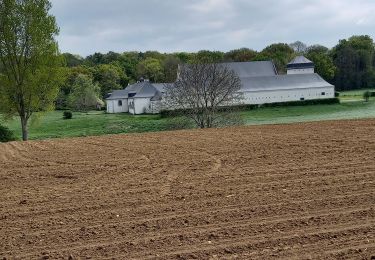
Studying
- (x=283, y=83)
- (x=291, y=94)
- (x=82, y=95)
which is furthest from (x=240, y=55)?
(x=82, y=95)

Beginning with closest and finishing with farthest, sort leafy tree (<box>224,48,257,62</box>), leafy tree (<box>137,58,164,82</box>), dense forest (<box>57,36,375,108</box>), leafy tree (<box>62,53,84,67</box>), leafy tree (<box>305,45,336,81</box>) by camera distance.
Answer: dense forest (<box>57,36,375,108</box>)
leafy tree (<box>305,45,336,81</box>)
leafy tree (<box>137,58,164,82</box>)
leafy tree (<box>224,48,257,62</box>)
leafy tree (<box>62,53,84,67</box>)

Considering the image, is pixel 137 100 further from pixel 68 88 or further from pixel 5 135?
pixel 5 135

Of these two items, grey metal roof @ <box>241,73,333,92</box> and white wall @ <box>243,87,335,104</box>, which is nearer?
white wall @ <box>243,87,335,104</box>

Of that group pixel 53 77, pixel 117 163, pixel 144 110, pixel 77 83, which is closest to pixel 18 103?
pixel 53 77

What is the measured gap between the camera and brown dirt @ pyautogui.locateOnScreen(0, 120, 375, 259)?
254 inches

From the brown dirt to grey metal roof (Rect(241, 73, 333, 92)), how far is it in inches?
2400

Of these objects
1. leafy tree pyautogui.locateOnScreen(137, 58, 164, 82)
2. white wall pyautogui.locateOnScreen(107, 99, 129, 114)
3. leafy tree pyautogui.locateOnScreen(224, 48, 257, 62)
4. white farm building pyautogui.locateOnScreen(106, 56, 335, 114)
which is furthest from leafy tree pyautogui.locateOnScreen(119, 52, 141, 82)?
white farm building pyautogui.locateOnScreen(106, 56, 335, 114)

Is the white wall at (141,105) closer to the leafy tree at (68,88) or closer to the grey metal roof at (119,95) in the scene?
the grey metal roof at (119,95)

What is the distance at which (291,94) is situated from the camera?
76.2m

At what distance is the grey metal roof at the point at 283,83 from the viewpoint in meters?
76.2

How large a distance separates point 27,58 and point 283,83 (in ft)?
170

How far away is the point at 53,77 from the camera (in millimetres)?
32219

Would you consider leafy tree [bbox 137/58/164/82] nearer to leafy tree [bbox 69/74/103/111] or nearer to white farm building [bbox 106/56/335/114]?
leafy tree [bbox 69/74/103/111]

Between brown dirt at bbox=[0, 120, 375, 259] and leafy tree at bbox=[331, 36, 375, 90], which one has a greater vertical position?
leafy tree at bbox=[331, 36, 375, 90]
